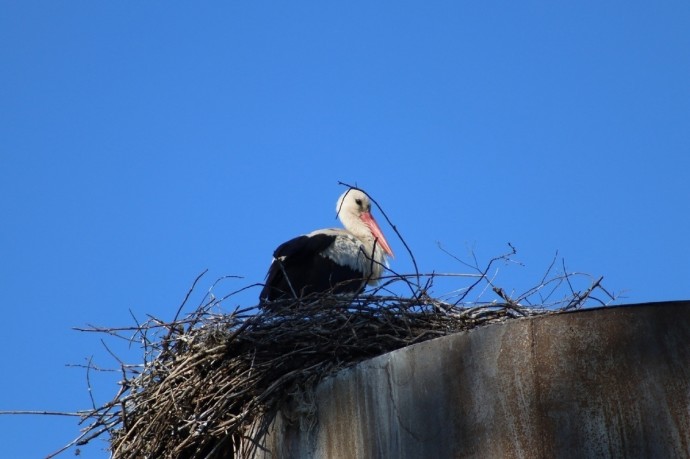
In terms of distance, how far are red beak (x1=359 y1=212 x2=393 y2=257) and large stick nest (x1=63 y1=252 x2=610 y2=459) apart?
3.98m

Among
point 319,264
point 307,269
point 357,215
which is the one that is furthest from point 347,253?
point 357,215

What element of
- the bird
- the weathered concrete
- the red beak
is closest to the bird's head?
the red beak

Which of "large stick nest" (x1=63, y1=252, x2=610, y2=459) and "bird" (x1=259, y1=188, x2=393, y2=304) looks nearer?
"large stick nest" (x1=63, y1=252, x2=610, y2=459)

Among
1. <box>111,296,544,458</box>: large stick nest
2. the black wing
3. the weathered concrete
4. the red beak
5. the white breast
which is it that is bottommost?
the weathered concrete

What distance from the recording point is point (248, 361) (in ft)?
20.5

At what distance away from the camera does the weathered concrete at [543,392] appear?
14.9ft

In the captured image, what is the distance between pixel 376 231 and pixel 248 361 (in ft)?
16.7

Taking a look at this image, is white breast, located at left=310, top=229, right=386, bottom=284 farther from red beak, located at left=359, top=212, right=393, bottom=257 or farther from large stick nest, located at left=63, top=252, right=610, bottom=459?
large stick nest, located at left=63, top=252, right=610, bottom=459

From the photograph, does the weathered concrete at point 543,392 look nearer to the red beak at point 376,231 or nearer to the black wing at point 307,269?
the black wing at point 307,269


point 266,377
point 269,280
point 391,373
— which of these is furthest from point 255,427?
point 269,280

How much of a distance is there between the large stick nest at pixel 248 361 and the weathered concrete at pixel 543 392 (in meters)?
0.74

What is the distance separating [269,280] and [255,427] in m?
3.30

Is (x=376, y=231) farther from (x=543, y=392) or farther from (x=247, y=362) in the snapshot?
(x=543, y=392)

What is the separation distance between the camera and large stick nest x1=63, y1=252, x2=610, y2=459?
Answer: 600 cm
